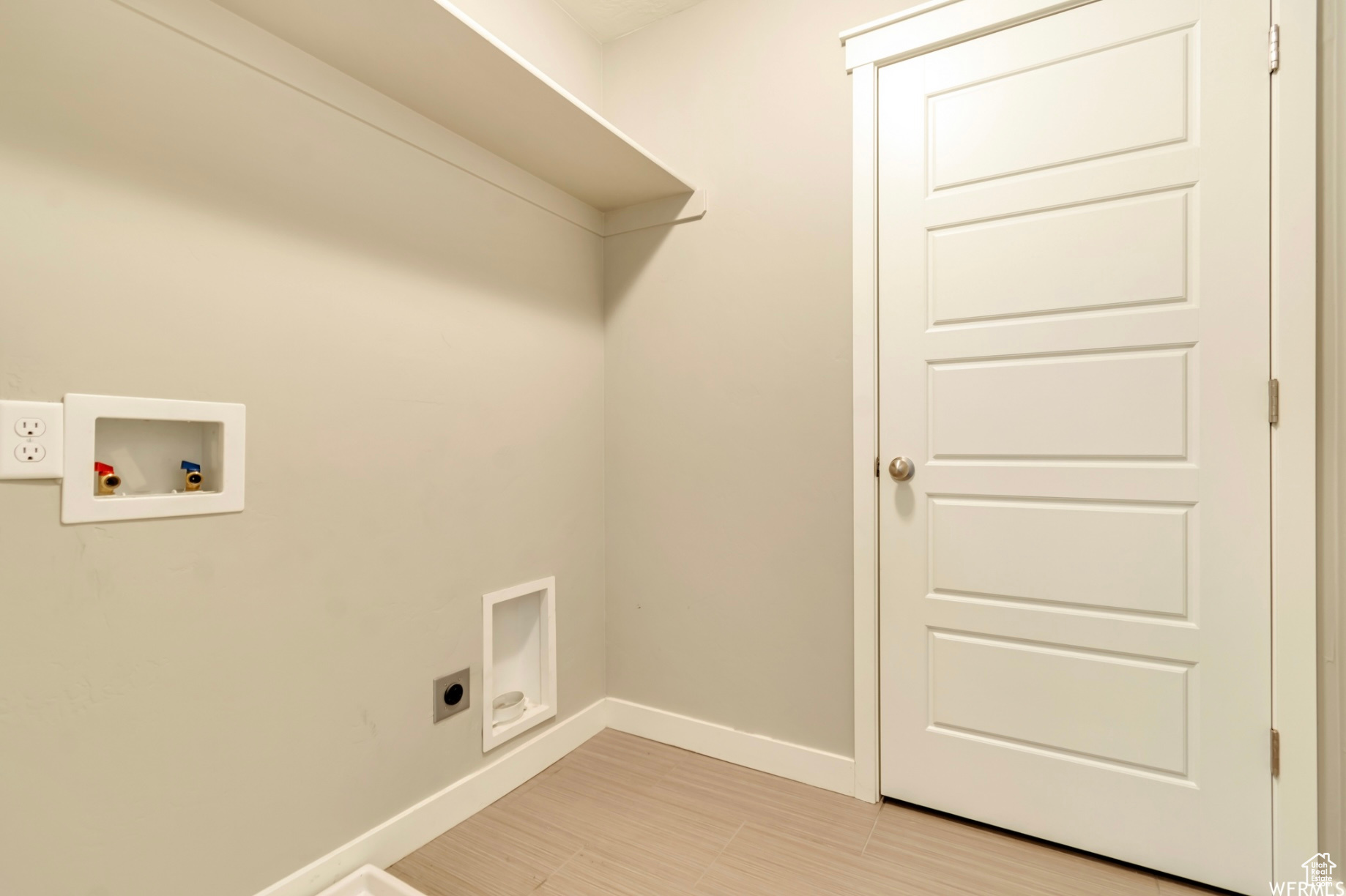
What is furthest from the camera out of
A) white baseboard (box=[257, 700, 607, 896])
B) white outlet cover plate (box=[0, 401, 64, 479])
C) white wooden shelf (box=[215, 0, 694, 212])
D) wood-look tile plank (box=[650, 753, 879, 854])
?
wood-look tile plank (box=[650, 753, 879, 854])

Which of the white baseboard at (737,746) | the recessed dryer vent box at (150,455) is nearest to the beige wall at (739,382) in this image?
the white baseboard at (737,746)

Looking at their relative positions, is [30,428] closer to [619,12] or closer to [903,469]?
[903,469]

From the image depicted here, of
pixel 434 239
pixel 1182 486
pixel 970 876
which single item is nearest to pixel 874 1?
pixel 434 239

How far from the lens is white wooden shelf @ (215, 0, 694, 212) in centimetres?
120

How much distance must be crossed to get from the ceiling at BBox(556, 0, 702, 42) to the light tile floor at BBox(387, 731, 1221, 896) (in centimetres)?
244

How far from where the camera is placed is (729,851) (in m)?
1.50

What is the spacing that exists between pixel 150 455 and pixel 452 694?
0.88m

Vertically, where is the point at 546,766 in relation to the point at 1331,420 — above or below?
below

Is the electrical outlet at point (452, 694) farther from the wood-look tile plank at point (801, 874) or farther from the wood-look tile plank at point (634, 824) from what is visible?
the wood-look tile plank at point (801, 874)

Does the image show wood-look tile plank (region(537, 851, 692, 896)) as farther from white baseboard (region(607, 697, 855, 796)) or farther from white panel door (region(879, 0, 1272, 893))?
white panel door (region(879, 0, 1272, 893))

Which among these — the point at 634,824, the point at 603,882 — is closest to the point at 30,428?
the point at 603,882

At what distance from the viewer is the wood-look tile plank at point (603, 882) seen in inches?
53.5

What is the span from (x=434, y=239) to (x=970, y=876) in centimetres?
199

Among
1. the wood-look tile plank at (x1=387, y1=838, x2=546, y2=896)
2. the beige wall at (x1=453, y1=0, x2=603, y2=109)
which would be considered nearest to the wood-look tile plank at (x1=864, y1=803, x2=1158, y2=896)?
the wood-look tile plank at (x1=387, y1=838, x2=546, y2=896)
